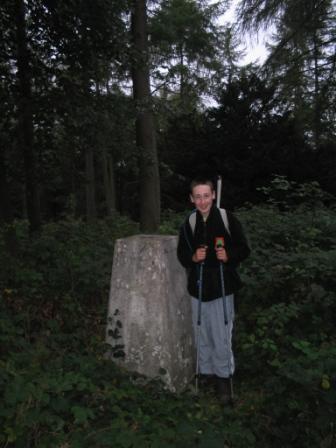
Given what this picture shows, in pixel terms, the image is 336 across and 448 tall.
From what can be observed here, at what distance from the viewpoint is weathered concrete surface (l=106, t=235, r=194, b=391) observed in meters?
3.98

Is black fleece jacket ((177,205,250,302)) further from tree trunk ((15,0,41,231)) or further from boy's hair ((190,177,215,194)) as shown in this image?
tree trunk ((15,0,41,231))

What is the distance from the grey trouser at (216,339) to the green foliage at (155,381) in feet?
0.96

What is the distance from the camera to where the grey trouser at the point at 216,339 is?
13.2ft

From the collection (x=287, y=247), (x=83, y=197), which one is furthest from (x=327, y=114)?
(x=83, y=197)

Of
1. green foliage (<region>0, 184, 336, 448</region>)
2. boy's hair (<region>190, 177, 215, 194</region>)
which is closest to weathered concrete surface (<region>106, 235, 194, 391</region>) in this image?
green foliage (<region>0, 184, 336, 448</region>)

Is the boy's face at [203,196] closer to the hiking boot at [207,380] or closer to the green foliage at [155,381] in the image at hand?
the green foliage at [155,381]

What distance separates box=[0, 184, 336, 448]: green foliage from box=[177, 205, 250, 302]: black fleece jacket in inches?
31.9

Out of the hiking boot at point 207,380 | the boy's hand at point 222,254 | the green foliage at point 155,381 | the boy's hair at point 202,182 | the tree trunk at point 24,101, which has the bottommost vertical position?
the hiking boot at point 207,380

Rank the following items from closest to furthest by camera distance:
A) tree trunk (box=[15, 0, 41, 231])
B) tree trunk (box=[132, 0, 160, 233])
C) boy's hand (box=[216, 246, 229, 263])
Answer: boy's hand (box=[216, 246, 229, 263]) < tree trunk (box=[15, 0, 41, 231]) < tree trunk (box=[132, 0, 160, 233])

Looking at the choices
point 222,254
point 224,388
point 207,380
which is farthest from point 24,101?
point 224,388

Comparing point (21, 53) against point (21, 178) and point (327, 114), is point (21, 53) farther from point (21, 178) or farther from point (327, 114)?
point (327, 114)

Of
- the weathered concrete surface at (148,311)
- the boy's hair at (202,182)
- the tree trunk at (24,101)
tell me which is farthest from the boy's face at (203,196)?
the tree trunk at (24,101)

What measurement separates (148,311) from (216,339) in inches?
28.3

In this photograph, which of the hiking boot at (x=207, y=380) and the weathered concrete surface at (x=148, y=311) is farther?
the hiking boot at (x=207, y=380)
